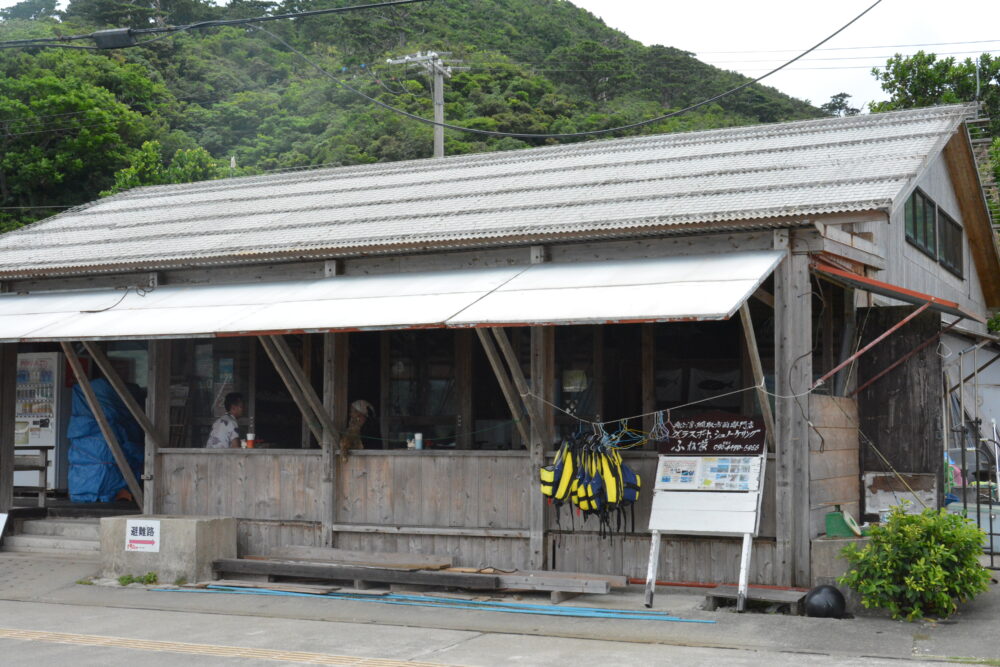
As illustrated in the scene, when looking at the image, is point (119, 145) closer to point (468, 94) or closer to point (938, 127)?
point (468, 94)

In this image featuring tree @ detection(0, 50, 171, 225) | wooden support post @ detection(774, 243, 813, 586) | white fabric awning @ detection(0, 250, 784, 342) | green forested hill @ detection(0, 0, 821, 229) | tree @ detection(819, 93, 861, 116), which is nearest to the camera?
white fabric awning @ detection(0, 250, 784, 342)

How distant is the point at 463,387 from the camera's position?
512 inches

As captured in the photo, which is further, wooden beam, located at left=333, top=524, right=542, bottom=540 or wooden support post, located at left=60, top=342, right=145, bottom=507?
wooden support post, located at left=60, top=342, right=145, bottom=507

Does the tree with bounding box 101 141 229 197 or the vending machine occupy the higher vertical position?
the tree with bounding box 101 141 229 197

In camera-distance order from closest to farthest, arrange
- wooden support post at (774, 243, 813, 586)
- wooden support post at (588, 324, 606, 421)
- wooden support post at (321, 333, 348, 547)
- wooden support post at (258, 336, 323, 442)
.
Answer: wooden support post at (774, 243, 813, 586) → wooden support post at (258, 336, 323, 442) → wooden support post at (321, 333, 348, 547) → wooden support post at (588, 324, 606, 421)

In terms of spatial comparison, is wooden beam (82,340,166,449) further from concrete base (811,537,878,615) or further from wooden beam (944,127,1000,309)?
wooden beam (944,127,1000,309)

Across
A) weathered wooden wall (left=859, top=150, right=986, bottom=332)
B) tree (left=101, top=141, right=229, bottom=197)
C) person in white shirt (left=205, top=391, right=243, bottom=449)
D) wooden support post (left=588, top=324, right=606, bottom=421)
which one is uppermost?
tree (left=101, top=141, right=229, bottom=197)

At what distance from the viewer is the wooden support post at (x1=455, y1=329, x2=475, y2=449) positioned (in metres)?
13.0

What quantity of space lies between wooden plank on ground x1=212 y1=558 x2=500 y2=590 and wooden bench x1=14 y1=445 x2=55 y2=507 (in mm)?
3850

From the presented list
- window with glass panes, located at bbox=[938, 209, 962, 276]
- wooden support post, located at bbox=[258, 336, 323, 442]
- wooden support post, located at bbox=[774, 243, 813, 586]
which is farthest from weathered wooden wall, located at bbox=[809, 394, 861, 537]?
window with glass panes, located at bbox=[938, 209, 962, 276]

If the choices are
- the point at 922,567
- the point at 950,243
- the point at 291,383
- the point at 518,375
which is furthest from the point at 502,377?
the point at 950,243

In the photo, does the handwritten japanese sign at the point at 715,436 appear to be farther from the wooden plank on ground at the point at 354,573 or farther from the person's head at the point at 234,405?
the person's head at the point at 234,405

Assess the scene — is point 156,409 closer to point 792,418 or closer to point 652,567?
point 652,567

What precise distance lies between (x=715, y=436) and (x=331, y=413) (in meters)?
4.16
